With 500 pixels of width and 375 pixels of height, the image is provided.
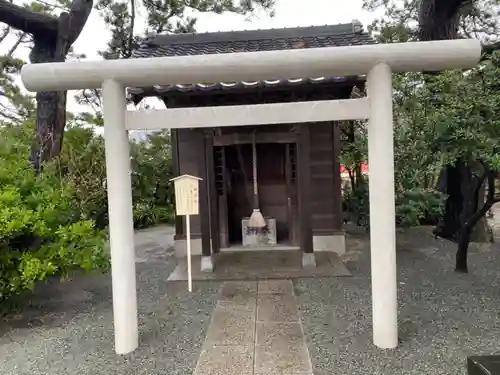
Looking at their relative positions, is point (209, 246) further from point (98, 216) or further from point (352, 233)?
point (352, 233)

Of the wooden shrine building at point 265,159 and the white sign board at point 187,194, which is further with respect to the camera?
the wooden shrine building at point 265,159

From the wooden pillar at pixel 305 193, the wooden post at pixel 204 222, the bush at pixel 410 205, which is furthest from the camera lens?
the bush at pixel 410 205

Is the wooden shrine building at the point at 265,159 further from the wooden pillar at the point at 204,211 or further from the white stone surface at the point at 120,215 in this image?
the white stone surface at the point at 120,215

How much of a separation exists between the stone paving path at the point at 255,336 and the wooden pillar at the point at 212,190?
5.61ft

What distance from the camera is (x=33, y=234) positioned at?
4.59m

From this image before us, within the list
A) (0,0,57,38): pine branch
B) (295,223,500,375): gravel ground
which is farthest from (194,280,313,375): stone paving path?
(0,0,57,38): pine branch

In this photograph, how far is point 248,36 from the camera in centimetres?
805


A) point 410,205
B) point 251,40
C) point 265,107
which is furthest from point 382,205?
point 251,40

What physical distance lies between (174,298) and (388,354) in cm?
→ 286

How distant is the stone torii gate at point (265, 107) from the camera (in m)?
3.53

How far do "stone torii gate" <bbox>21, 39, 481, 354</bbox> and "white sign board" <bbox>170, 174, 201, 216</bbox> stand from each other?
0.79 metres

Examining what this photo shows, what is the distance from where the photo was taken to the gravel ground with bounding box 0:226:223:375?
359cm

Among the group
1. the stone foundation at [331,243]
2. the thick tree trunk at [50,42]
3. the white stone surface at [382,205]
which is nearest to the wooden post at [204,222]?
the stone foundation at [331,243]

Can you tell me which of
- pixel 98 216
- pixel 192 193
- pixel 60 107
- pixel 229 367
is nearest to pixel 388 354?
pixel 229 367
